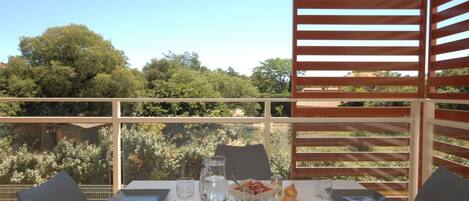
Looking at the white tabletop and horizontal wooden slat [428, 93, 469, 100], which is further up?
horizontal wooden slat [428, 93, 469, 100]

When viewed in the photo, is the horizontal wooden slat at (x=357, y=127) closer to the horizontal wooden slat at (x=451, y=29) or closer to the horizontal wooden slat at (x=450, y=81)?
the horizontal wooden slat at (x=450, y=81)

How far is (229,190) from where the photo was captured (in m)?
1.65

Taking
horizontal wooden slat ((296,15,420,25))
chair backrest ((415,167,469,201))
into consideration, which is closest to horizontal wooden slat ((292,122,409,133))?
horizontal wooden slat ((296,15,420,25))

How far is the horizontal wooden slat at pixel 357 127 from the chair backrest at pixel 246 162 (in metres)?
1.13

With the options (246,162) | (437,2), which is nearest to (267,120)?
(246,162)

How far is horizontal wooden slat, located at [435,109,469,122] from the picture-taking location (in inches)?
135

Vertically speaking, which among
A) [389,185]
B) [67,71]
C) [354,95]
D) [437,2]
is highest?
[437,2]

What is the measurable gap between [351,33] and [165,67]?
10.7 m

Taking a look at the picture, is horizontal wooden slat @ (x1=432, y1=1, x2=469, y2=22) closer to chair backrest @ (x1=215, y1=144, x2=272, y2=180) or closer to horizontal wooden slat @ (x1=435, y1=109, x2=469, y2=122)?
horizontal wooden slat @ (x1=435, y1=109, x2=469, y2=122)

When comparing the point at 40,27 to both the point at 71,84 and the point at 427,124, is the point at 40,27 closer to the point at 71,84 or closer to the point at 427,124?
the point at 71,84

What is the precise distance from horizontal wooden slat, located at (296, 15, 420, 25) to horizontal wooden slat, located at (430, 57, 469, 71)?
18.6 inches

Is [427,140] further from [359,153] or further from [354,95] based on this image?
[354,95]

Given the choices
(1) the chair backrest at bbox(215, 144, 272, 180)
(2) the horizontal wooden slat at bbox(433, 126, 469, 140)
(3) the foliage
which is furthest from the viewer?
(3) the foliage

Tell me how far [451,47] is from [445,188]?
2.50m
